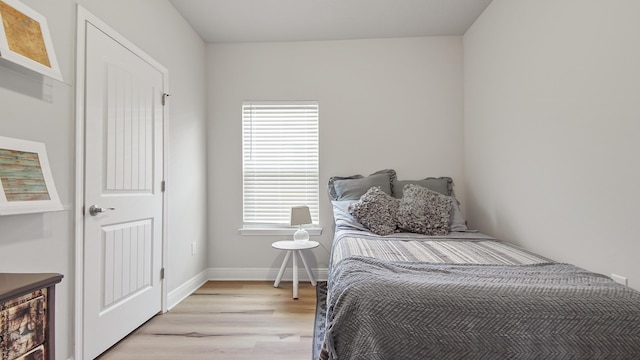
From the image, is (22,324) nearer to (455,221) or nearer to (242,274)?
(242,274)

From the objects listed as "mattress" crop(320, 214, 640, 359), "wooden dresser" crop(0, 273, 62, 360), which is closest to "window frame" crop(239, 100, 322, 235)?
"mattress" crop(320, 214, 640, 359)

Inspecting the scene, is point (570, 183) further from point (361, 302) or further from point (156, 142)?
point (156, 142)

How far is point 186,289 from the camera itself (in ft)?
9.25

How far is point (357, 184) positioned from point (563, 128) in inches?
66.5

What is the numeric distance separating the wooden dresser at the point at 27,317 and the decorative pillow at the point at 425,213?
90.4 inches

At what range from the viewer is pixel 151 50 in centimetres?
236

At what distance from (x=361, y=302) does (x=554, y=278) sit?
90 centimetres

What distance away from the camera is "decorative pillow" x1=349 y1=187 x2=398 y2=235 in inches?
101

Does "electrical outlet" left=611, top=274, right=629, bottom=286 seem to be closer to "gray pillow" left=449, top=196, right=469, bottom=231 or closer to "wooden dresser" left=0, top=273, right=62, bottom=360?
"gray pillow" left=449, top=196, right=469, bottom=231

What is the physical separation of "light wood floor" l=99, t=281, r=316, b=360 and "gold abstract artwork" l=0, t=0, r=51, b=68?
172cm

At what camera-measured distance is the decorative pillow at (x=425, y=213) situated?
8.37ft

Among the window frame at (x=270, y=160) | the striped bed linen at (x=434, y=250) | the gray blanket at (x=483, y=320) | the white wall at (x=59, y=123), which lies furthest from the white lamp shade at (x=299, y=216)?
the gray blanket at (x=483, y=320)

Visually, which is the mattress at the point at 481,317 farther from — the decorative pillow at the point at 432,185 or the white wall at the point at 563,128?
the decorative pillow at the point at 432,185

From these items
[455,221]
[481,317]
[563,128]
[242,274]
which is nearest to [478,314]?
[481,317]
